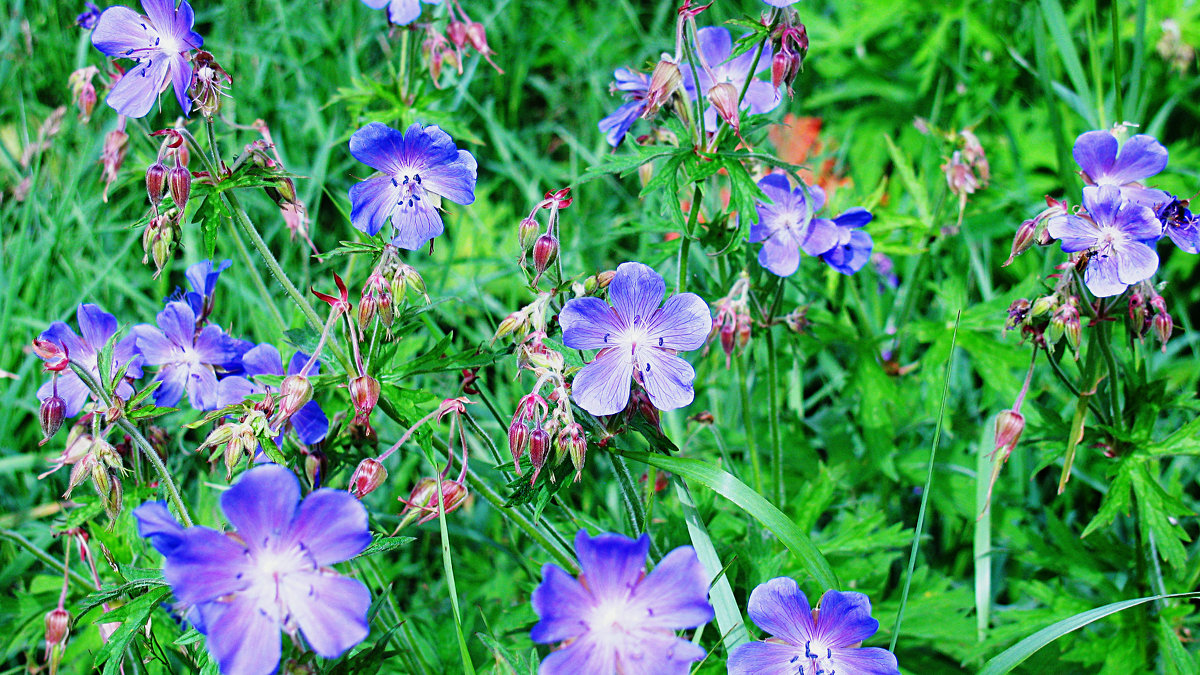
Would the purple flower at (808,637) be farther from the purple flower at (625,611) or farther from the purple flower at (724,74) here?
the purple flower at (724,74)

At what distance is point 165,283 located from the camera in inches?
123

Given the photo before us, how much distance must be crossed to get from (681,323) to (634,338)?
0.09 metres

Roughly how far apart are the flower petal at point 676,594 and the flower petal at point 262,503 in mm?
504

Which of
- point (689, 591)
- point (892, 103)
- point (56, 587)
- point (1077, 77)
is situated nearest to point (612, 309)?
point (689, 591)

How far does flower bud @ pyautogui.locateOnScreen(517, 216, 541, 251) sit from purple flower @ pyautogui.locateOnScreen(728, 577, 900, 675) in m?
0.71

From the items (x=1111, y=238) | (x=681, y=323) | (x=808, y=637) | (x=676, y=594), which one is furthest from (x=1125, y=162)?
(x=676, y=594)

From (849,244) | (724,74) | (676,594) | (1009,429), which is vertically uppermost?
(724,74)

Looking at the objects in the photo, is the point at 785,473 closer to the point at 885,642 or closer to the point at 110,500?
the point at 885,642

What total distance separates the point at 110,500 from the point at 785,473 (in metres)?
1.81

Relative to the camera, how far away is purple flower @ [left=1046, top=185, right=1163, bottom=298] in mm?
1634

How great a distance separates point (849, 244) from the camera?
7.01 feet

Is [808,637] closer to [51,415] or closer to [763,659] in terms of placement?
[763,659]

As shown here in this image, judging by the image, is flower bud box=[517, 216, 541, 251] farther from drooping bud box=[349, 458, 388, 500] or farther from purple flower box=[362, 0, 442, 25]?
purple flower box=[362, 0, 442, 25]

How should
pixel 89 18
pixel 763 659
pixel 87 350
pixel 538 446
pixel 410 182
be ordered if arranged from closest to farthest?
pixel 538 446 → pixel 763 659 → pixel 410 182 → pixel 87 350 → pixel 89 18
